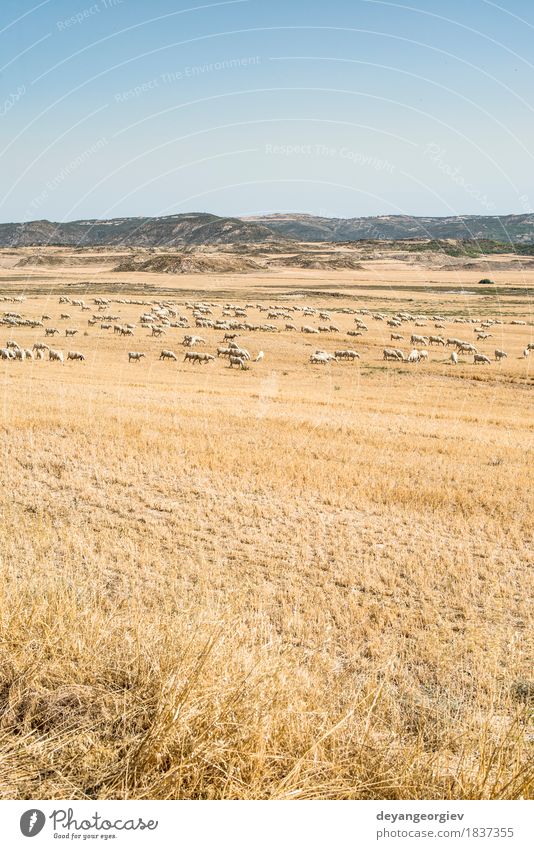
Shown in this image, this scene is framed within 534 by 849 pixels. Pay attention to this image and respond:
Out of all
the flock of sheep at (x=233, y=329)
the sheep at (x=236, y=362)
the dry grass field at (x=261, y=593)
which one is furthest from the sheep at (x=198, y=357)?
the dry grass field at (x=261, y=593)

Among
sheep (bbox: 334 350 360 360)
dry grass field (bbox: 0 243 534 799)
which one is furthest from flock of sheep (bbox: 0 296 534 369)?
dry grass field (bbox: 0 243 534 799)

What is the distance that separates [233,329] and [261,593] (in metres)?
48.4

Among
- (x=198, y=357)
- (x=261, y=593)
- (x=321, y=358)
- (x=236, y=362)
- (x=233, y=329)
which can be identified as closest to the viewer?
(x=261, y=593)

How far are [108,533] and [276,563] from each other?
125 inches

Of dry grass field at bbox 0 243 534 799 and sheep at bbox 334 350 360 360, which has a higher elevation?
sheep at bbox 334 350 360 360

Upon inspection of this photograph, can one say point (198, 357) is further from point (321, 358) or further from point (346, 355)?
point (346, 355)

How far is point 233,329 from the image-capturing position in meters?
55.7

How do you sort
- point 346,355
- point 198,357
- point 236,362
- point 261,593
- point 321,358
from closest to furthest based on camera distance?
point 261,593, point 236,362, point 198,357, point 321,358, point 346,355

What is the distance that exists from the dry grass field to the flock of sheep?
11.0 metres

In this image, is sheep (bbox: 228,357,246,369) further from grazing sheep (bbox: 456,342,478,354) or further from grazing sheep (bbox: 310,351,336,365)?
grazing sheep (bbox: 456,342,478,354)

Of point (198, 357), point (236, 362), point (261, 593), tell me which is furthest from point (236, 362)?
point (261, 593)

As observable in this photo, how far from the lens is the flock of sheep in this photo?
40.2 meters

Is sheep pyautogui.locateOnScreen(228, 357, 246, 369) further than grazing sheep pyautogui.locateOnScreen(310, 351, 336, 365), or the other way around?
grazing sheep pyautogui.locateOnScreen(310, 351, 336, 365)

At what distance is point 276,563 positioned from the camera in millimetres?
9945
